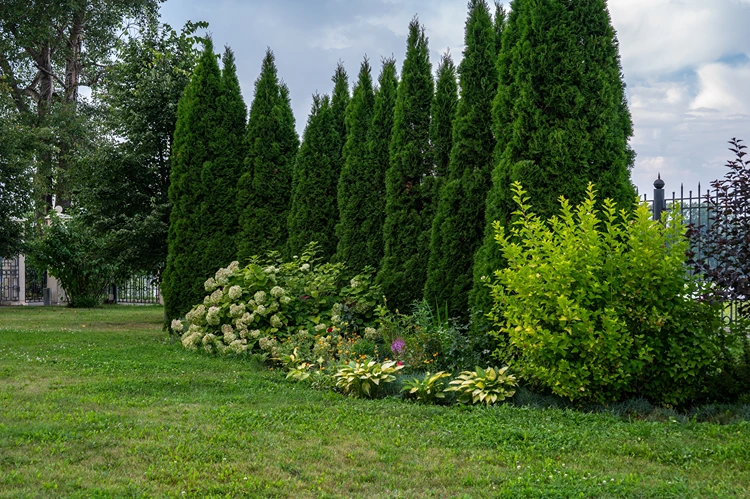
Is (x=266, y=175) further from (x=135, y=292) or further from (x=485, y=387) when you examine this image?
(x=135, y=292)

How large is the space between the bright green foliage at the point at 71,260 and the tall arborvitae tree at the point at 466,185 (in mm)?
14635

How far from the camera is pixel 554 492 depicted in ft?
10.8

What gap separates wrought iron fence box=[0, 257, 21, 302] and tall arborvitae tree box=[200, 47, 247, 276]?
15010mm

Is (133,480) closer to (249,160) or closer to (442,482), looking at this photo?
(442,482)

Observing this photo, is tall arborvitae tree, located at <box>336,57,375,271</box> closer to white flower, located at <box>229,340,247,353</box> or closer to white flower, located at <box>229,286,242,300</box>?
white flower, located at <box>229,286,242,300</box>

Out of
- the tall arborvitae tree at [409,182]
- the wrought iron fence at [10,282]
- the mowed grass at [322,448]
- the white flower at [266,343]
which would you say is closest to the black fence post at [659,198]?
the tall arborvitae tree at [409,182]

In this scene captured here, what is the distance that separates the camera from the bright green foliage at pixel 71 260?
64.2 feet

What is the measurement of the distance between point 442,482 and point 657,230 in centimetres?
303

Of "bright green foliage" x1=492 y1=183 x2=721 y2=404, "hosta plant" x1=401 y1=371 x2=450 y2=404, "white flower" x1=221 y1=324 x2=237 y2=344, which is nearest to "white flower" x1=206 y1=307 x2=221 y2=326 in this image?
"white flower" x1=221 y1=324 x2=237 y2=344

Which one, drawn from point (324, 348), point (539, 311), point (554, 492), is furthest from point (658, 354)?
point (324, 348)

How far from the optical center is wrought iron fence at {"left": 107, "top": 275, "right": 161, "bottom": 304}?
23.2 m

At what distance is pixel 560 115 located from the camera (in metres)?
6.74

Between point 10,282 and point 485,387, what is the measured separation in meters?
22.2

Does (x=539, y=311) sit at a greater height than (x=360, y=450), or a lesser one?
greater
